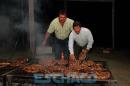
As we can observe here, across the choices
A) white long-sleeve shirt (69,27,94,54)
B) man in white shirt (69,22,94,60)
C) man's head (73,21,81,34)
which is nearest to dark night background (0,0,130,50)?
man in white shirt (69,22,94,60)

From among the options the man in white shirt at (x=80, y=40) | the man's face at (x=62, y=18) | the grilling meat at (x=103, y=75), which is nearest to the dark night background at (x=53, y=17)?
the man's face at (x=62, y=18)

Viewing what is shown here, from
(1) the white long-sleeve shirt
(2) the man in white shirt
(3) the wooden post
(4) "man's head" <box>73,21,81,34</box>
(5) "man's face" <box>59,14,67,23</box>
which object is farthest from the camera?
(3) the wooden post

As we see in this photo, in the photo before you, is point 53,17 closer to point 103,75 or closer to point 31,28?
point 31,28

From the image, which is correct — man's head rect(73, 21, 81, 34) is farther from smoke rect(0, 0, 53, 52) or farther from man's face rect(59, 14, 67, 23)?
smoke rect(0, 0, 53, 52)

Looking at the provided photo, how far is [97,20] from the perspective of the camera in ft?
64.0

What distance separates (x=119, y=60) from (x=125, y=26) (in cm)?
352

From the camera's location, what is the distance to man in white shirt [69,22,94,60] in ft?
36.9

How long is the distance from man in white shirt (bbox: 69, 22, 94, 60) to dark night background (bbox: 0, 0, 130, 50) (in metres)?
5.47

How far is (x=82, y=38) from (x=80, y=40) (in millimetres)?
124

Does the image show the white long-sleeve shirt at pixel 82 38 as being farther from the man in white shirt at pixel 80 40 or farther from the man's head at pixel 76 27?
the man's head at pixel 76 27

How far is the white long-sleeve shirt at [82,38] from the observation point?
11.5 m

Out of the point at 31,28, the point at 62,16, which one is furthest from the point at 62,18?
the point at 31,28

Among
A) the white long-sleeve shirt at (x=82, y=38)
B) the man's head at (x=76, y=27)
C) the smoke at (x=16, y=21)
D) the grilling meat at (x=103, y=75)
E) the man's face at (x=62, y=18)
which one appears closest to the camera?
the grilling meat at (x=103, y=75)

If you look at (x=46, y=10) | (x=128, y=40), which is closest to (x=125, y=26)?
(x=128, y=40)
